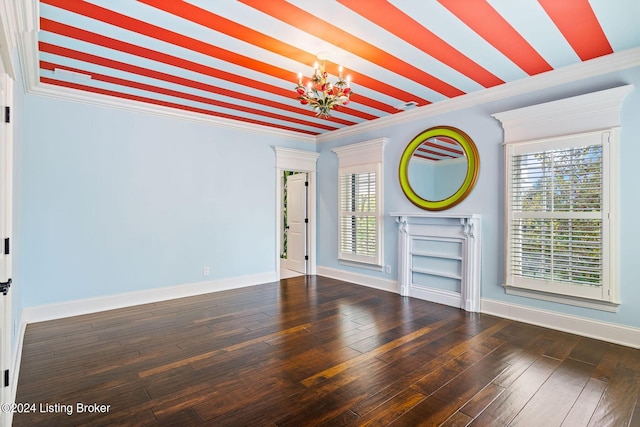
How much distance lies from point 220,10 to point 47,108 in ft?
9.13

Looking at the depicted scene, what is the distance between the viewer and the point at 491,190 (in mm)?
4078

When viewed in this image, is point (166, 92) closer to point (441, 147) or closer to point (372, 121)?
point (372, 121)

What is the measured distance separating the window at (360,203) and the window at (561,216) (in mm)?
1982

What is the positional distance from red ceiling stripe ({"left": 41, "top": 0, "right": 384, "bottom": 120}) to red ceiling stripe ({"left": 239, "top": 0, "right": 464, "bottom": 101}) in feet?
2.46

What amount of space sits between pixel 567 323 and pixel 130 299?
5139 millimetres

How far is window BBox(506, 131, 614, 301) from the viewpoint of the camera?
3.22m

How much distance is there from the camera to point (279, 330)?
3.48 meters

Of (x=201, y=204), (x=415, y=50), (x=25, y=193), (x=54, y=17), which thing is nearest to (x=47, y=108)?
(x=25, y=193)

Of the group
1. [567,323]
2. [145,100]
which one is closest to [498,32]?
[567,323]

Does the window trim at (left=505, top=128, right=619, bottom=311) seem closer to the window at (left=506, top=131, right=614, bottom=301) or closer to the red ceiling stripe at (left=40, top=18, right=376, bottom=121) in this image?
the window at (left=506, top=131, right=614, bottom=301)

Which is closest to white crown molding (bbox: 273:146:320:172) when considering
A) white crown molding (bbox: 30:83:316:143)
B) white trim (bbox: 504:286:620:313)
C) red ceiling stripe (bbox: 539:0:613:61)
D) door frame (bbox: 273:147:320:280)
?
door frame (bbox: 273:147:320:280)

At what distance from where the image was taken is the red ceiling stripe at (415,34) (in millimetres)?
2383

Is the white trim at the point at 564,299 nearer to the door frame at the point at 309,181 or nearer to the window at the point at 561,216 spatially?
the window at the point at 561,216

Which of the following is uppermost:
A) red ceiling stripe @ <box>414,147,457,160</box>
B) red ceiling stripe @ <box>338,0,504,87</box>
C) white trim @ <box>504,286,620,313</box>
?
red ceiling stripe @ <box>338,0,504,87</box>
